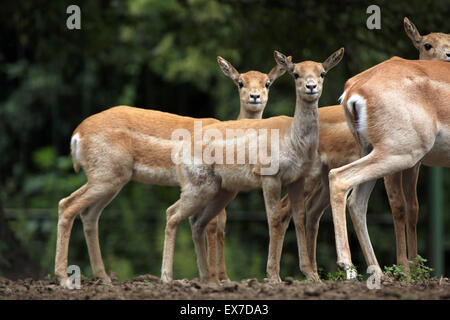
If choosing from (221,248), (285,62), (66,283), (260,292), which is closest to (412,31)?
(285,62)

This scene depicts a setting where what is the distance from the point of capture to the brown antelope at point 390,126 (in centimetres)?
608

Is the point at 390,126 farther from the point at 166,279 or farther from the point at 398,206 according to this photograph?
the point at 166,279

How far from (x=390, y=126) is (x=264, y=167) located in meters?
1.06

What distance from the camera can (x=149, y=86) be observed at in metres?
13.9

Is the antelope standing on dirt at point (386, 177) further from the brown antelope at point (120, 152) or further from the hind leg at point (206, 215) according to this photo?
the brown antelope at point (120, 152)

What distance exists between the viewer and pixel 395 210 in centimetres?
707

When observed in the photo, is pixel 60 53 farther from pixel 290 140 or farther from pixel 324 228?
pixel 290 140

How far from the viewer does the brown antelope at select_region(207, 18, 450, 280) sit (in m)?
7.03

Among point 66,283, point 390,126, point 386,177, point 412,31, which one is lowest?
point 66,283

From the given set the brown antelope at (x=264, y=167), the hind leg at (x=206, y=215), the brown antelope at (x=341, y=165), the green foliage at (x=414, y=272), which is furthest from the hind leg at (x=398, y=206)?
the hind leg at (x=206, y=215)

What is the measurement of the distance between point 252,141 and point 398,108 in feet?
3.98

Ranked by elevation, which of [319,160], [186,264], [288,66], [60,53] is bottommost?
[186,264]

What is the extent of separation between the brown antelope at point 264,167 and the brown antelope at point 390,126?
0.36 m
